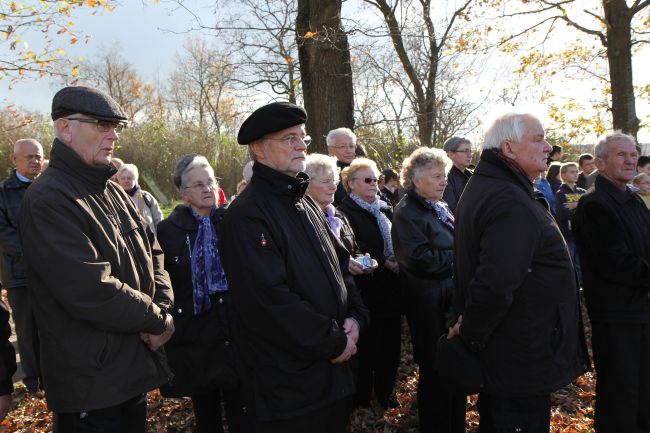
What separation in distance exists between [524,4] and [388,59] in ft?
13.7

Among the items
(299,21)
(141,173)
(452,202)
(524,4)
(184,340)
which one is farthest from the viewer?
(141,173)

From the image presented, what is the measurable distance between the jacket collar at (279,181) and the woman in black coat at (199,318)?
1.06m

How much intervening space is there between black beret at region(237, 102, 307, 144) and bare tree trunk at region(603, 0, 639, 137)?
10890 millimetres

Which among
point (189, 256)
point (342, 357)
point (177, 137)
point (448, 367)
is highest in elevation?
point (177, 137)

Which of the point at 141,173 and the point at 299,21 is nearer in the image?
the point at 299,21

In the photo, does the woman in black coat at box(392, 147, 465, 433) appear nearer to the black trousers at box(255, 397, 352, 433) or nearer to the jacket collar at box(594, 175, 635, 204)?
the jacket collar at box(594, 175, 635, 204)

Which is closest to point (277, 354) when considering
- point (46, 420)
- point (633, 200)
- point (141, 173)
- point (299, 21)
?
point (633, 200)

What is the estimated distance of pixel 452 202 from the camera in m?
5.73

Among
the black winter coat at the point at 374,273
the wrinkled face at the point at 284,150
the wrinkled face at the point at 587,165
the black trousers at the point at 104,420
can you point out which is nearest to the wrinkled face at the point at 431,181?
the black winter coat at the point at 374,273

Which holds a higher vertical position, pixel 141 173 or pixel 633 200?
pixel 141 173

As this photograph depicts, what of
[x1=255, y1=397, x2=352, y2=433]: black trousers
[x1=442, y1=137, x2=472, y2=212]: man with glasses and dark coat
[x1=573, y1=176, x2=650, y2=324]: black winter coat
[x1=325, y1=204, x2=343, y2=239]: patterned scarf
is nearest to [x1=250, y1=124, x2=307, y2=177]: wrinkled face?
[x1=255, y1=397, x2=352, y2=433]: black trousers

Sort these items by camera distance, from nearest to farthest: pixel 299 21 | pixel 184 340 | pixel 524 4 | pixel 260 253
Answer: pixel 260 253 → pixel 184 340 → pixel 299 21 → pixel 524 4

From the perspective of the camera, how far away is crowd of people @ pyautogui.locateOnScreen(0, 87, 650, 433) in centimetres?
255

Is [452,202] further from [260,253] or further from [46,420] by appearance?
[46,420]
